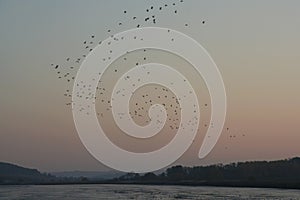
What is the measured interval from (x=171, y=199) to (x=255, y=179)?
110 meters

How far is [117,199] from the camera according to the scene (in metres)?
70.5

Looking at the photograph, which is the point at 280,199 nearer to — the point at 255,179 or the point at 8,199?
the point at 8,199

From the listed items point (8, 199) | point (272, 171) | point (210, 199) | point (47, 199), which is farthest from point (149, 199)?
point (272, 171)

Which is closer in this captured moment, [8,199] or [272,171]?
[8,199]

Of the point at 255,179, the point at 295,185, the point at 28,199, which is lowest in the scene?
the point at 28,199

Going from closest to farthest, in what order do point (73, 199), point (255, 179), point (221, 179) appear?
point (73, 199) < point (255, 179) < point (221, 179)

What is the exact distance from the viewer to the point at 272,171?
18512 cm

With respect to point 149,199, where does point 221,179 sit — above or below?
above

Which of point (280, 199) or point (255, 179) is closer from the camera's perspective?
point (280, 199)

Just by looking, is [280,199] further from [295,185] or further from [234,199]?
[295,185]

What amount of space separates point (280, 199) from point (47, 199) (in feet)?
97.0

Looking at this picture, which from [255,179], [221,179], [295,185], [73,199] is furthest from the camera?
[221,179]

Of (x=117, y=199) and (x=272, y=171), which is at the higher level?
(x=272, y=171)

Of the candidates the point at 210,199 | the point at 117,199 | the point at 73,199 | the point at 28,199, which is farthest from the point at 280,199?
the point at 28,199
